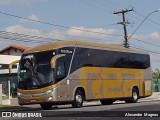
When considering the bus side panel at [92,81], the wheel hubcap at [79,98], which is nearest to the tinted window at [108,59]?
the bus side panel at [92,81]

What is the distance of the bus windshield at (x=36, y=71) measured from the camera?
25.1 meters

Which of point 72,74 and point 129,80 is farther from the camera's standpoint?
point 129,80

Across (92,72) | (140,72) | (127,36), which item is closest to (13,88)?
(127,36)

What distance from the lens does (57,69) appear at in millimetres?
25297

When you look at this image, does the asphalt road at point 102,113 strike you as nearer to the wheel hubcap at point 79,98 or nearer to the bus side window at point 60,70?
the bus side window at point 60,70

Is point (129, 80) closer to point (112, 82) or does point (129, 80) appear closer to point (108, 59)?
point (112, 82)

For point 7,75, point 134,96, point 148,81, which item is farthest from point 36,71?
point 7,75

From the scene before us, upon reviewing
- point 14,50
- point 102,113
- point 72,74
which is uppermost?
point 14,50

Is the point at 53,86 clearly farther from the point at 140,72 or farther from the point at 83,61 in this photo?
the point at 140,72

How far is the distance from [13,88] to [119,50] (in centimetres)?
2804

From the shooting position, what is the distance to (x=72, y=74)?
85.9ft

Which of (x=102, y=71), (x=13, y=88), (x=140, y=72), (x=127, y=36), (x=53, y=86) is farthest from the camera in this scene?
(x=13, y=88)

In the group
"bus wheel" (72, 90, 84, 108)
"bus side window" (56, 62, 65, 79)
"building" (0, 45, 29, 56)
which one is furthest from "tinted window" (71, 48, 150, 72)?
"building" (0, 45, 29, 56)

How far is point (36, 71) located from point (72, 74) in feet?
7.07
